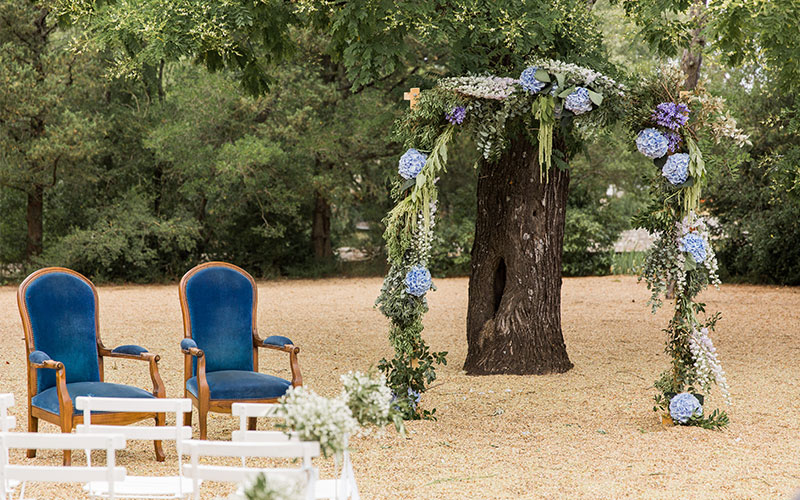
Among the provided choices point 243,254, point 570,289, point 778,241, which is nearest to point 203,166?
point 243,254

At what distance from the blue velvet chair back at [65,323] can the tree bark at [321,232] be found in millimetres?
13084

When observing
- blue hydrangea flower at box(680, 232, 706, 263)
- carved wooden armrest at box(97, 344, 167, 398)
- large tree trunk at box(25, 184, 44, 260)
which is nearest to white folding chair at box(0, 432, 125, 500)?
carved wooden armrest at box(97, 344, 167, 398)

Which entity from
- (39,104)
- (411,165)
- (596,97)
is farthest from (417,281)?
(39,104)

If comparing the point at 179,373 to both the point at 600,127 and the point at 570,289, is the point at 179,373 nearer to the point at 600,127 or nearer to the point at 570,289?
the point at 600,127

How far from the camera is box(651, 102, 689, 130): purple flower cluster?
4.89 metres

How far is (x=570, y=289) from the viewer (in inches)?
572

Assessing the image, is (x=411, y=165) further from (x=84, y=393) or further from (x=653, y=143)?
(x=84, y=393)

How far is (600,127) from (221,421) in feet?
10.2

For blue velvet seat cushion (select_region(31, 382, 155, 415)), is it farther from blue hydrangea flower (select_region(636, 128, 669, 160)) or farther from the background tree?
the background tree

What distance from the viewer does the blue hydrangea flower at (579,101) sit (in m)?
4.95

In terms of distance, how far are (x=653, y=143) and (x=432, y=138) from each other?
53.3 inches

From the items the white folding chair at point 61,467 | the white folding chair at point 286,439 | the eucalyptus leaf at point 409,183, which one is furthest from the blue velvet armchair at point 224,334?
the white folding chair at point 61,467

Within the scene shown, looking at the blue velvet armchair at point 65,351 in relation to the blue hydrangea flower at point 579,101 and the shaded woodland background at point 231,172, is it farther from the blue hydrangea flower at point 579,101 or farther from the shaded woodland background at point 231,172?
the shaded woodland background at point 231,172

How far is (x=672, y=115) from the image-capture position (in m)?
4.89
